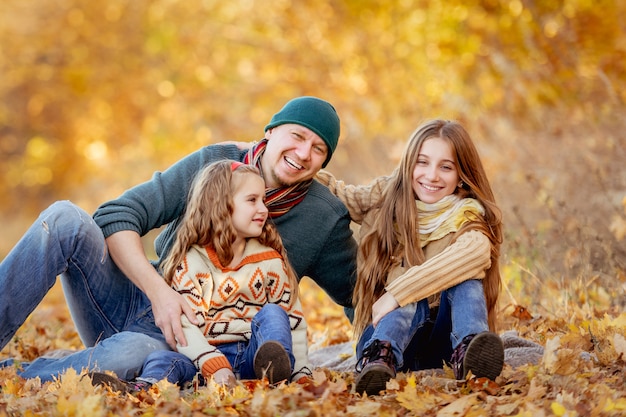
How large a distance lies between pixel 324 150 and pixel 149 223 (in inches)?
35.2

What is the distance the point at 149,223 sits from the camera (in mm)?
3664

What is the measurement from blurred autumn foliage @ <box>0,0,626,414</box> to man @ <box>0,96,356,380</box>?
4.54ft

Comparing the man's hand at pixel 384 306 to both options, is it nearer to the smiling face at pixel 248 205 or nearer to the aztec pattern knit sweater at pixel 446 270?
the aztec pattern knit sweater at pixel 446 270

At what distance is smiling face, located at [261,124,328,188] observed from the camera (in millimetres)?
3713

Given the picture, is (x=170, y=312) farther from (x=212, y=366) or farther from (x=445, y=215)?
(x=445, y=215)

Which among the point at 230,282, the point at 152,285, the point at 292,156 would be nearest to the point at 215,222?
the point at 230,282

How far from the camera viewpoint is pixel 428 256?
3.54 metres

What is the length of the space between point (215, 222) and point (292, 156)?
54 cm

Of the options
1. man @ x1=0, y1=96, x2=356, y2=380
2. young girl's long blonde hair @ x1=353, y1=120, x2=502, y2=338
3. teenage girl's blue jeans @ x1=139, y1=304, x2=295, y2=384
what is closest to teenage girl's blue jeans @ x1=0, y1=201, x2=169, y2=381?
man @ x1=0, y1=96, x2=356, y2=380

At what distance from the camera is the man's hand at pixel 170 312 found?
3.19 metres

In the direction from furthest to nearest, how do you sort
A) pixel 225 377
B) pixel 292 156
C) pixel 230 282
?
pixel 292 156 → pixel 230 282 → pixel 225 377

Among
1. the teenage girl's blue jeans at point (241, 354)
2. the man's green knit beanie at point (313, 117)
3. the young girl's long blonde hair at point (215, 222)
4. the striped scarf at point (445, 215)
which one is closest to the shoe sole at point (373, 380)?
the teenage girl's blue jeans at point (241, 354)

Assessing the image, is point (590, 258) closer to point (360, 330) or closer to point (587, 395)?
point (360, 330)

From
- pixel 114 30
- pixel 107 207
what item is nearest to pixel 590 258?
pixel 107 207
